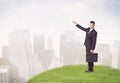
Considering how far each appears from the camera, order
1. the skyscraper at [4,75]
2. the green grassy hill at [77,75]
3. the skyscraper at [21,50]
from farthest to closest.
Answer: the skyscraper at [21,50] < the skyscraper at [4,75] < the green grassy hill at [77,75]

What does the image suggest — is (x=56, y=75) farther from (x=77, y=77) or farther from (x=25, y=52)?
(x=25, y=52)

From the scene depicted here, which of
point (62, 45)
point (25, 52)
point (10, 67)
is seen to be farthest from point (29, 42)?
point (10, 67)

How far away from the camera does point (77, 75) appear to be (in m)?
9.90

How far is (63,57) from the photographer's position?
188 ft

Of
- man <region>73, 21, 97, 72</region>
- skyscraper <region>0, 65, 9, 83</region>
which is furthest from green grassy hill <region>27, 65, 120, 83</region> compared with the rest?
skyscraper <region>0, 65, 9, 83</region>

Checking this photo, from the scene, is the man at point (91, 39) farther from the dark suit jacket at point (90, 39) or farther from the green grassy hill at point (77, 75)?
the green grassy hill at point (77, 75)

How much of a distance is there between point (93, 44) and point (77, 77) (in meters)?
1.02

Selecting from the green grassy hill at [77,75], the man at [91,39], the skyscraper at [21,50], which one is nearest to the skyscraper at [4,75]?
the skyscraper at [21,50]

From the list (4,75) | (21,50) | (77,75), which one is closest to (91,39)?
(77,75)

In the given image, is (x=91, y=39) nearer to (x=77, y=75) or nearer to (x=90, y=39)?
(x=90, y=39)

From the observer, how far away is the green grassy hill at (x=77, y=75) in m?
9.47

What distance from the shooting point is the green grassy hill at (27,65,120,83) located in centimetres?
947

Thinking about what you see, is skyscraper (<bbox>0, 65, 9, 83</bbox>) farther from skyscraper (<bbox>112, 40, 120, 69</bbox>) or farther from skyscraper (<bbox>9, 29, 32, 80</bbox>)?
skyscraper (<bbox>112, 40, 120, 69</bbox>)

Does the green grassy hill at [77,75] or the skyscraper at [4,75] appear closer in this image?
the green grassy hill at [77,75]
